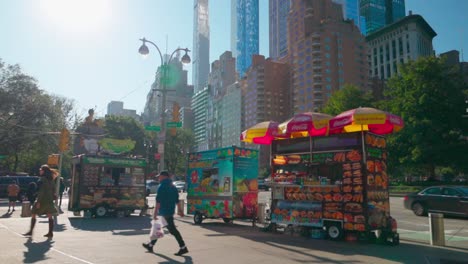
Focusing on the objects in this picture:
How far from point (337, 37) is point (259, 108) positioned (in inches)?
1429

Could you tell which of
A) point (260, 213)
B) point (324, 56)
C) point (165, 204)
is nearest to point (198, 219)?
point (260, 213)

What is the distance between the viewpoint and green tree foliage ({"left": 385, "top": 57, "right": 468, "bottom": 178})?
3600 cm

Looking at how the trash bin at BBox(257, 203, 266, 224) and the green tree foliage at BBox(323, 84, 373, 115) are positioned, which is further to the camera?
the green tree foliage at BBox(323, 84, 373, 115)

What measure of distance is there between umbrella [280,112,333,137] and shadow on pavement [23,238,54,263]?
23.8ft

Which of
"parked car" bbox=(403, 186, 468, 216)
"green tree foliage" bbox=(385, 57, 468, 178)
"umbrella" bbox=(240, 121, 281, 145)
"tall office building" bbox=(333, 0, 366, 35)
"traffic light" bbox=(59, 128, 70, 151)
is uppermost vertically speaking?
"tall office building" bbox=(333, 0, 366, 35)

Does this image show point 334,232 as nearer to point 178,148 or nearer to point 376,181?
point 376,181

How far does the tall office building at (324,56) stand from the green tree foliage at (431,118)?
65577mm

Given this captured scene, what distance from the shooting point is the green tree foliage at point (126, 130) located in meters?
65.2

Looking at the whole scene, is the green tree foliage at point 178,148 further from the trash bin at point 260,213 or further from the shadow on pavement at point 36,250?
the shadow on pavement at point 36,250

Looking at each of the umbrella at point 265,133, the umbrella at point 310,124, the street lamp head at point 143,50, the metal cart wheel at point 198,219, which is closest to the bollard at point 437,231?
the umbrella at point 310,124

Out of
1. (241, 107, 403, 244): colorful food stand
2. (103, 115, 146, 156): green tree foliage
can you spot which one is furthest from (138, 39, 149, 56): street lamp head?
(103, 115, 146, 156): green tree foliage

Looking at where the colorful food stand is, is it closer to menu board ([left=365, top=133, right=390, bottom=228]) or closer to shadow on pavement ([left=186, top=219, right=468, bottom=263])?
menu board ([left=365, top=133, right=390, bottom=228])

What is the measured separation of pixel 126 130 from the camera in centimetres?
6600

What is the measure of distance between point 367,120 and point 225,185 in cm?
579
